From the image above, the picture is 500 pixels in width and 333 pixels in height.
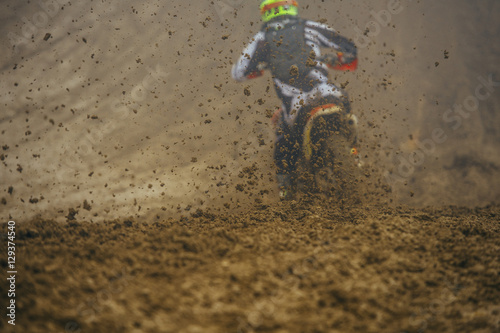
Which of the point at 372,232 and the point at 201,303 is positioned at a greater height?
the point at 372,232

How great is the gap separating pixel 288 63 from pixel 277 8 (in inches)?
28.7

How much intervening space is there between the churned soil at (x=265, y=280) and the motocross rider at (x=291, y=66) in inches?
54.9

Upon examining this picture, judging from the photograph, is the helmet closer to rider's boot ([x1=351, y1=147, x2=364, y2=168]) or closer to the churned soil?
rider's boot ([x1=351, y1=147, x2=364, y2=168])

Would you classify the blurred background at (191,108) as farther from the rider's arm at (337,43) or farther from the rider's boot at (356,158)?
the rider's boot at (356,158)

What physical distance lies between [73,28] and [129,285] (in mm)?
4160

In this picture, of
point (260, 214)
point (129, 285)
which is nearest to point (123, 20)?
point (260, 214)

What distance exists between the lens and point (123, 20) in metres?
4.35

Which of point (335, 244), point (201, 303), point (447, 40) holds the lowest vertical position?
point (201, 303)

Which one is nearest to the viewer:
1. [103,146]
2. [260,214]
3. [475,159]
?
[260,214]

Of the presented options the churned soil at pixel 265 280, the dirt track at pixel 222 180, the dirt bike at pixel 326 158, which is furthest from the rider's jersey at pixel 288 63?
the churned soil at pixel 265 280

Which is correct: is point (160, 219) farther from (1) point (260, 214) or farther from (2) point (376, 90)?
(2) point (376, 90)

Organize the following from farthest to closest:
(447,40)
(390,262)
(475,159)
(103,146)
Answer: (447,40) → (475,159) → (103,146) → (390,262)

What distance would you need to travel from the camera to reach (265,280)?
5.90 feet

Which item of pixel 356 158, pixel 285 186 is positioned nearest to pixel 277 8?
pixel 356 158
